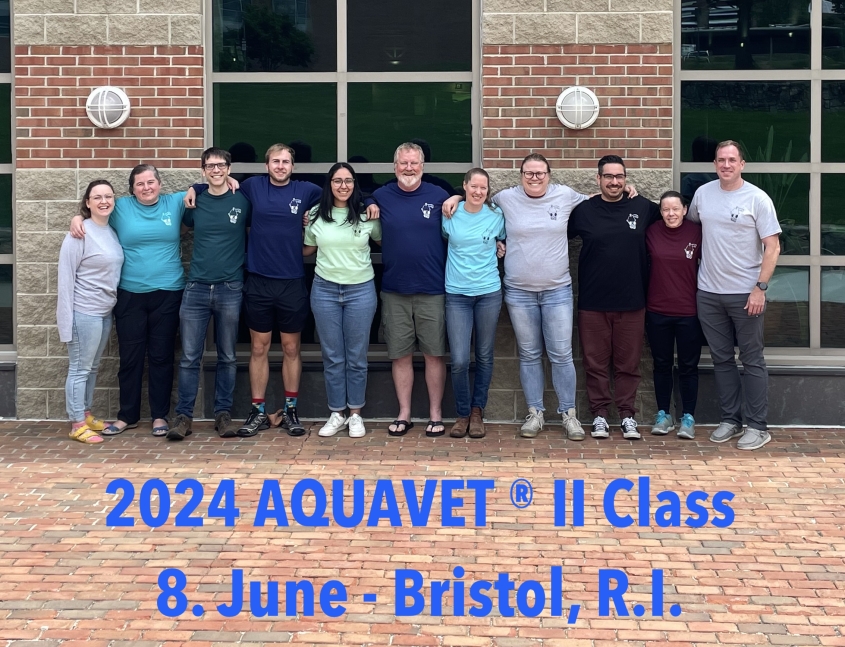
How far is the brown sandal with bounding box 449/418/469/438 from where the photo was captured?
8539 mm

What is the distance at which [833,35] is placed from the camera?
9.12m

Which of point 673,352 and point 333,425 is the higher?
point 673,352

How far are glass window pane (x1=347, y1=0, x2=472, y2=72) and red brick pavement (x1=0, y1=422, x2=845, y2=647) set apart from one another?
3.02 m

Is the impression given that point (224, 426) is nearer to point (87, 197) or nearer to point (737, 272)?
point (87, 197)

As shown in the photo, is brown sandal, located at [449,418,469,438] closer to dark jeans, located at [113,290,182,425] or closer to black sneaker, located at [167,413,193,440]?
black sneaker, located at [167,413,193,440]

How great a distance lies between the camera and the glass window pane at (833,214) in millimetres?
9203

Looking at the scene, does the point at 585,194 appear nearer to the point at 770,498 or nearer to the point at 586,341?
the point at 586,341

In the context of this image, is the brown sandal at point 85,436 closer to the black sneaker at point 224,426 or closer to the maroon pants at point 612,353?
the black sneaker at point 224,426

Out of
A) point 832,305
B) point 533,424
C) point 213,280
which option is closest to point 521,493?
point 533,424

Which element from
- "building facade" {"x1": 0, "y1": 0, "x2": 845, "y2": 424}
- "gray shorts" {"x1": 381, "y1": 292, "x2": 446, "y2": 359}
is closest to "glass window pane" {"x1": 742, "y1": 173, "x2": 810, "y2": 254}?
Answer: "building facade" {"x1": 0, "y1": 0, "x2": 845, "y2": 424}

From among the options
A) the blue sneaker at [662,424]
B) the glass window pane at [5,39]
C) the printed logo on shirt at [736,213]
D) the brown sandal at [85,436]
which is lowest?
the brown sandal at [85,436]

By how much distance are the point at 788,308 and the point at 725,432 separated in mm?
1446

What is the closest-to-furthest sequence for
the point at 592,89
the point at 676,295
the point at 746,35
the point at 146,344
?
1. the point at 676,295
2. the point at 146,344
3. the point at 592,89
4. the point at 746,35

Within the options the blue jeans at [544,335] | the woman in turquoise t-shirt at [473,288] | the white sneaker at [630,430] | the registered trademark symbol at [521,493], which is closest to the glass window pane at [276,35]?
the woman in turquoise t-shirt at [473,288]
